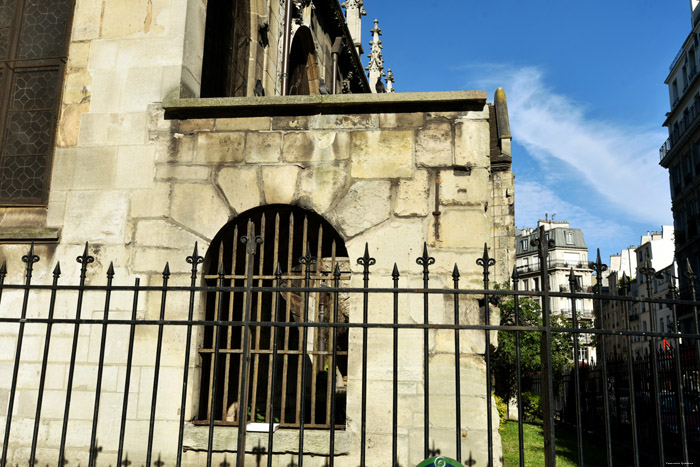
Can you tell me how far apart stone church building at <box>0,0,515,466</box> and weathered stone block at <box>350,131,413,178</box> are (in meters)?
0.01

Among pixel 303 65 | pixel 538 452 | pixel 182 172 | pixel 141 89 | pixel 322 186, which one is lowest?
pixel 538 452

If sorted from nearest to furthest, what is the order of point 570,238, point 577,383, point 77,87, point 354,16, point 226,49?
point 577,383 → point 77,87 → point 226,49 → point 354,16 → point 570,238

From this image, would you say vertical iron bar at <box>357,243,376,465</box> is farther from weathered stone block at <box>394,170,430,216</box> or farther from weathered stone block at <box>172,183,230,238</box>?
weathered stone block at <box>172,183,230,238</box>

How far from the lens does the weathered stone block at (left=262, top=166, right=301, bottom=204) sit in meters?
5.03

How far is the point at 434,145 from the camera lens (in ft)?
16.2

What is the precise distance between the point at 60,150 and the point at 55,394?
2106 mm

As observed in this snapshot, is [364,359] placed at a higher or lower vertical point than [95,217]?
lower

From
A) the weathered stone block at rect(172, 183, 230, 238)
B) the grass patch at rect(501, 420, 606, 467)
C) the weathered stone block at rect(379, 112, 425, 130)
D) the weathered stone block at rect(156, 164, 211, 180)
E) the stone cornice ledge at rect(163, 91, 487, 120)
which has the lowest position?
the grass patch at rect(501, 420, 606, 467)

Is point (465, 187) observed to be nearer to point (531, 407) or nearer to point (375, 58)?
point (531, 407)

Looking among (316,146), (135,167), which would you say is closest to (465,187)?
(316,146)

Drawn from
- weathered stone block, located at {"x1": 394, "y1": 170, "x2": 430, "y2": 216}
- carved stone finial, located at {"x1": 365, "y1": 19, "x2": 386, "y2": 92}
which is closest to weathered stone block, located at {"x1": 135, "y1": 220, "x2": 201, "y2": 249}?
weathered stone block, located at {"x1": 394, "y1": 170, "x2": 430, "y2": 216}

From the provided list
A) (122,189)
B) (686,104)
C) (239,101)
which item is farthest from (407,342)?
(686,104)

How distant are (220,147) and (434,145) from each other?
1.78 m

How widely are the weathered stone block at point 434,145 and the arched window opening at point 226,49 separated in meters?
2.94
